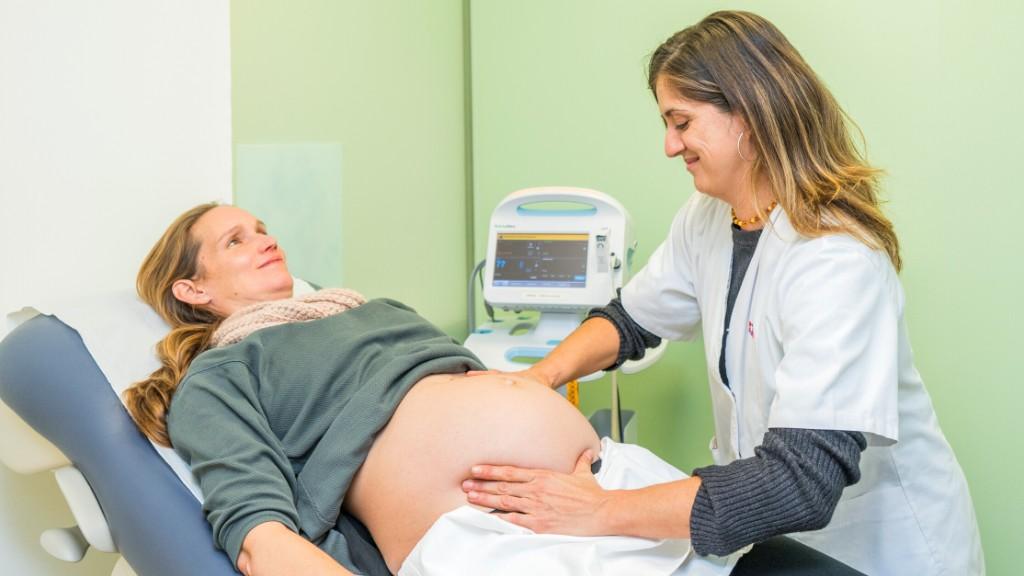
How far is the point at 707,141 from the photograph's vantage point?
140 centimetres

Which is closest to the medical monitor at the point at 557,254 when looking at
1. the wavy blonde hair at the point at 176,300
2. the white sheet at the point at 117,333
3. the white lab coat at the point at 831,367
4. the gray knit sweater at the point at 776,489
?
the white lab coat at the point at 831,367

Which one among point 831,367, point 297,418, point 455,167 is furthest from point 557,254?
point 831,367

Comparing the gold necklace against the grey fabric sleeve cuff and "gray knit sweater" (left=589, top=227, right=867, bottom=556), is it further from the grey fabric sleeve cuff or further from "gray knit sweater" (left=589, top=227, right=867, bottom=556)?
the grey fabric sleeve cuff

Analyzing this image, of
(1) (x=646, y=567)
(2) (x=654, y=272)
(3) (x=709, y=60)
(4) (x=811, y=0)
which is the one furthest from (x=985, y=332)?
(1) (x=646, y=567)

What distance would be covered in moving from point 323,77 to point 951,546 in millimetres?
1842

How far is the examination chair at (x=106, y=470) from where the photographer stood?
1210mm

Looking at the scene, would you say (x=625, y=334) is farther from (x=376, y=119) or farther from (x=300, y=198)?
(x=376, y=119)

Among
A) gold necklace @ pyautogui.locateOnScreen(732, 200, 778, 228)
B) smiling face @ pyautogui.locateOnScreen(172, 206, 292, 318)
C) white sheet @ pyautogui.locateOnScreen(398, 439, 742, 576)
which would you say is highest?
gold necklace @ pyautogui.locateOnScreen(732, 200, 778, 228)

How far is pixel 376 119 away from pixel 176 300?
117cm

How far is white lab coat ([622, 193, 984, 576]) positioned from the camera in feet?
3.91

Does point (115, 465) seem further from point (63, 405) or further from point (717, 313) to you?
point (717, 313)

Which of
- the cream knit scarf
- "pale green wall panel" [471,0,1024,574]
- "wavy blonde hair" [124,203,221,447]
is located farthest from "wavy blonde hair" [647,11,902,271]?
"pale green wall panel" [471,0,1024,574]

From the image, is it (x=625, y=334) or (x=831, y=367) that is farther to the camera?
(x=625, y=334)

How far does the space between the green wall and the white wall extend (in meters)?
0.16
